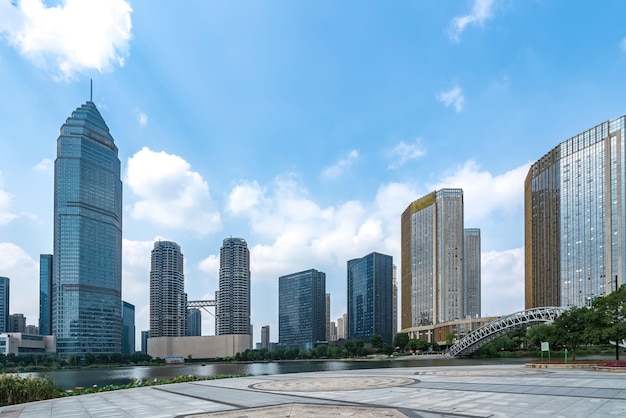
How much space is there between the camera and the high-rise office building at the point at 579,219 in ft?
412

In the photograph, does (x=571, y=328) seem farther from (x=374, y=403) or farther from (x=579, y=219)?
(x=579, y=219)

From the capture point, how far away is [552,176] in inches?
5989

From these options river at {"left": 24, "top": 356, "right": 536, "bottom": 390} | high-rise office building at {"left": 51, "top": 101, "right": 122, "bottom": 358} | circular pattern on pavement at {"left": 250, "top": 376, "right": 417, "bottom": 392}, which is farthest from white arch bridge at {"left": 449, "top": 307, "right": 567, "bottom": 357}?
high-rise office building at {"left": 51, "top": 101, "right": 122, "bottom": 358}

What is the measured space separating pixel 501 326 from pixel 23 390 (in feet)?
345

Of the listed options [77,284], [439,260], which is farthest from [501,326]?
[77,284]

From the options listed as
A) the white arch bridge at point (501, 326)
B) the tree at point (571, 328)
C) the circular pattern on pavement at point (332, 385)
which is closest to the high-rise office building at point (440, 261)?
the white arch bridge at point (501, 326)

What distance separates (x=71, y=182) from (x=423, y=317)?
523ft

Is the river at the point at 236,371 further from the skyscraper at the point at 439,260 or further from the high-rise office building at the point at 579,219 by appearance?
the skyscraper at the point at 439,260

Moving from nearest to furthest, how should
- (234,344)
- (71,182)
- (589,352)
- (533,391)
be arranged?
(533,391) < (589,352) < (234,344) < (71,182)

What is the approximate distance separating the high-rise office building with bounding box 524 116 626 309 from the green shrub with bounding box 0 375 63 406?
414 ft

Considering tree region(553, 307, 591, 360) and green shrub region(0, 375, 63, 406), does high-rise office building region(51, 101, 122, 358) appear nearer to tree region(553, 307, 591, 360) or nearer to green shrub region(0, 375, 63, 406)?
green shrub region(0, 375, 63, 406)

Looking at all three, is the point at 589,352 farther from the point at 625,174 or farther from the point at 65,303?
the point at 65,303

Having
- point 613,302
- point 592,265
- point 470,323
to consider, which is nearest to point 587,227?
point 592,265

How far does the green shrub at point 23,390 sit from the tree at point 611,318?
137 feet
